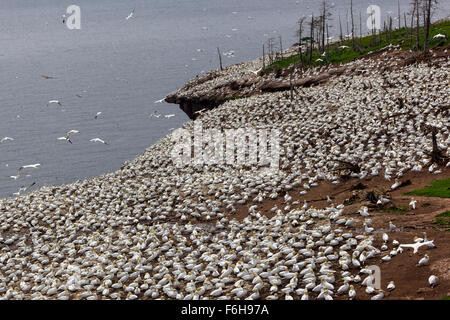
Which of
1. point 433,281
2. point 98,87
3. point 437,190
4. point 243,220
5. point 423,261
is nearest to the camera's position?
point 433,281

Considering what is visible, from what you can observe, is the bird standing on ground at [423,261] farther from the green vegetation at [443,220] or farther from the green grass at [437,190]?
the green grass at [437,190]

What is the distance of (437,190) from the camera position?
22.1m

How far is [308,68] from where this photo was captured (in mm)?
63531

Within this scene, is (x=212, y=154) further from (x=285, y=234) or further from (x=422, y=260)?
(x=422, y=260)

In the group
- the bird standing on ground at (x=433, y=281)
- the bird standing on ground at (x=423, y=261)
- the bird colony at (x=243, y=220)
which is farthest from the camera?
the bird colony at (x=243, y=220)

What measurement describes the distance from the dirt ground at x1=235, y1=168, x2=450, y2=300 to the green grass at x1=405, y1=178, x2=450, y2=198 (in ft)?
1.49

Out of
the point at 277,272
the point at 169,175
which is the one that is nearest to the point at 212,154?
the point at 169,175

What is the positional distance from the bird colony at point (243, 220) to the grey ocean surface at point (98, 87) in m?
29.3

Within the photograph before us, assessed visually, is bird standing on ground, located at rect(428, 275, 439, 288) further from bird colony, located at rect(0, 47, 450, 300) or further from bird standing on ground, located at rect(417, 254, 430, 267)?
bird standing on ground, located at rect(417, 254, 430, 267)

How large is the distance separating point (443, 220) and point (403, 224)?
143 cm

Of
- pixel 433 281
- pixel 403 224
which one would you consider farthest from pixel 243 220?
pixel 433 281

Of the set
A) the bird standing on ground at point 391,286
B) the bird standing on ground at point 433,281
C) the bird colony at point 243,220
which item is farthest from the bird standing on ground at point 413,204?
the bird standing on ground at point 391,286

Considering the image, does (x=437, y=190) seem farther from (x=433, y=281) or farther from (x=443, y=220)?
(x=433, y=281)

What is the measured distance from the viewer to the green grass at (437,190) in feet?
70.8
